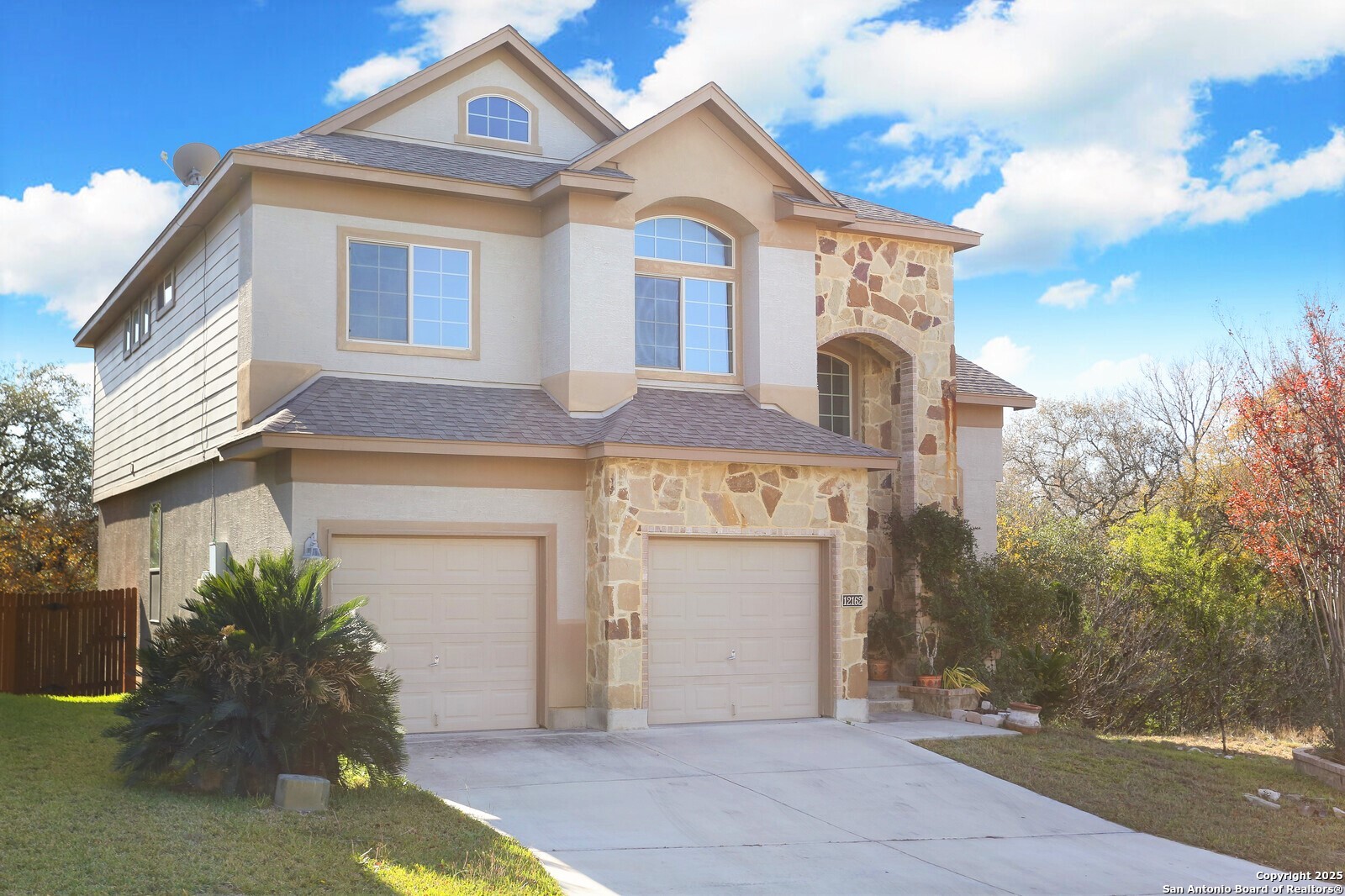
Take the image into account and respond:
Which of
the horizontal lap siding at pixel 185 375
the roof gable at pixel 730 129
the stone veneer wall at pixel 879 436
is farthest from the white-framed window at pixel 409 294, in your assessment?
the stone veneer wall at pixel 879 436

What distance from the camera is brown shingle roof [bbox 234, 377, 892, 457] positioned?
14.0 metres

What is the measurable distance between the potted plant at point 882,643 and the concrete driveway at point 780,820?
14.1ft

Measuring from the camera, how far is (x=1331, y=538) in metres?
14.4

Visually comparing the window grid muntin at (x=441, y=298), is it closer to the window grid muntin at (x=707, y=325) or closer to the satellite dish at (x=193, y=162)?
the window grid muntin at (x=707, y=325)

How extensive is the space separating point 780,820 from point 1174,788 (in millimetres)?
5120

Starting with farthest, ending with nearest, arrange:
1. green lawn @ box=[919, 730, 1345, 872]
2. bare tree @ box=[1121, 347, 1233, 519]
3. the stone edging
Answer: bare tree @ box=[1121, 347, 1233, 519] < the stone edging < green lawn @ box=[919, 730, 1345, 872]

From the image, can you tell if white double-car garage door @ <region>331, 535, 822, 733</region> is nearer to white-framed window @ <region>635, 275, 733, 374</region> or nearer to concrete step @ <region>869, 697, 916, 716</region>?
concrete step @ <region>869, 697, 916, 716</region>

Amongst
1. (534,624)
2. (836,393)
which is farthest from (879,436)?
(534,624)

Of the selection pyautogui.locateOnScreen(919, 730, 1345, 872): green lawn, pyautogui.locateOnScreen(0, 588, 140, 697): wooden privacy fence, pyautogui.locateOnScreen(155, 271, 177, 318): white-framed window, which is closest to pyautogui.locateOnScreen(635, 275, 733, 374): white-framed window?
A: pyautogui.locateOnScreen(919, 730, 1345, 872): green lawn

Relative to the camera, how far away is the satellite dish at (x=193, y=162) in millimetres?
19969

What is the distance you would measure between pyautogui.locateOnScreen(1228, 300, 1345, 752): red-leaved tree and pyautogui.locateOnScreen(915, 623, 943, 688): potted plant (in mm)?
4778

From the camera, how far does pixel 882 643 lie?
1873 cm

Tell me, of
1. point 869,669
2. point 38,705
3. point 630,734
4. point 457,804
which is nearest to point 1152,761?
point 869,669

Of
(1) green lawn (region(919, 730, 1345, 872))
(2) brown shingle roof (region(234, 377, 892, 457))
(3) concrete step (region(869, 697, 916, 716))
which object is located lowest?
(1) green lawn (region(919, 730, 1345, 872))
